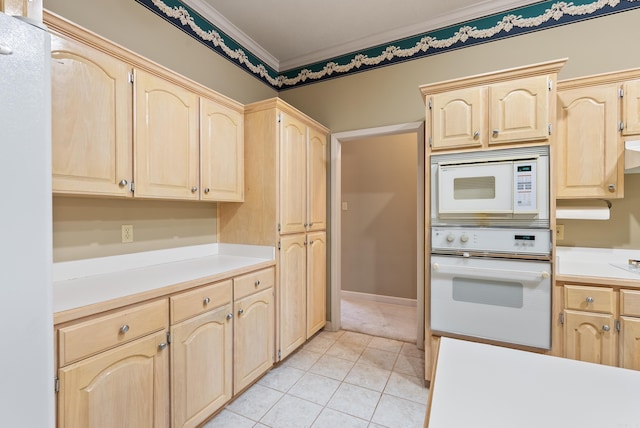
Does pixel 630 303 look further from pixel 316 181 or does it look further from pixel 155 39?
pixel 155 39

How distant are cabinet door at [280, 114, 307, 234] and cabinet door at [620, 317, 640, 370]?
218 centimetres

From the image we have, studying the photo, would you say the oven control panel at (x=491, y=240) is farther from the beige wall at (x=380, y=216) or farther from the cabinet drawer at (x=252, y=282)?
the beige wall at (x=380, y=216)

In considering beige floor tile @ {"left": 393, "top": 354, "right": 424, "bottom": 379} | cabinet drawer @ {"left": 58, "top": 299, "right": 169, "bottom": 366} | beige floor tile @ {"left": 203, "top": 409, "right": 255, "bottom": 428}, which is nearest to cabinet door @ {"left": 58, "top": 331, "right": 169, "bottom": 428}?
cabinet drawer @ {"left": 58, "top": 299, "right": 169, "bottom": 366}

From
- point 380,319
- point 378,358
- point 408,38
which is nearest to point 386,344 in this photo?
point 378,358

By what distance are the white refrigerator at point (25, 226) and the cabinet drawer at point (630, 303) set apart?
2.67m

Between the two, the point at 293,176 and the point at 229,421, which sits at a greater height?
the point at 293,176

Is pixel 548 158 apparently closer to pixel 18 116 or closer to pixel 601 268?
pixel 601 268

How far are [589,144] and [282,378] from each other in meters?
2.71

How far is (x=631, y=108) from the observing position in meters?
1.79

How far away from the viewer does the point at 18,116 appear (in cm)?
74

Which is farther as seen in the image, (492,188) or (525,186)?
(492,188)

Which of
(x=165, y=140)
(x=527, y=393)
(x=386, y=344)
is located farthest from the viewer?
(x=386, y=344)

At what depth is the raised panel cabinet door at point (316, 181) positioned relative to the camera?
2.63 metres

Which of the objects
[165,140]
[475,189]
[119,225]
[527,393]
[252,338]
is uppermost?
[165,140]
